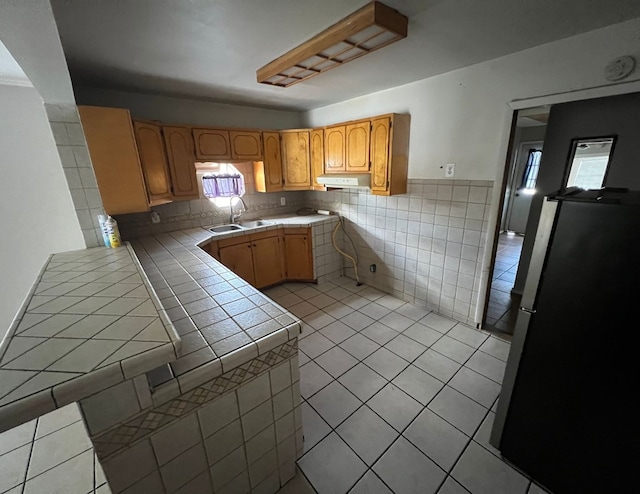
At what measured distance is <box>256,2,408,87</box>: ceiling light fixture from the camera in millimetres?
1316

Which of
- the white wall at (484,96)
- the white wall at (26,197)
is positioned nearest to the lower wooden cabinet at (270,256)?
the white wall at (26,197)

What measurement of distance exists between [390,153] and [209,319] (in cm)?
219

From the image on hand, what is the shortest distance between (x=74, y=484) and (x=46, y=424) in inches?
21.4

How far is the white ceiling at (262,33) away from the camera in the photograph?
1291 mm

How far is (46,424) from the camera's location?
1617mm

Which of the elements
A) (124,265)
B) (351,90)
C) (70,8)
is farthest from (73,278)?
(351,90)

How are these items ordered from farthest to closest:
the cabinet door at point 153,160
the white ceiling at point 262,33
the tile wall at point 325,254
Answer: the tile wall at point 325,254 < the cabinet door at point 153,160 < the white ceiling at point 262,33

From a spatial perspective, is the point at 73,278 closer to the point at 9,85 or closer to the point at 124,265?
the point at 124,265

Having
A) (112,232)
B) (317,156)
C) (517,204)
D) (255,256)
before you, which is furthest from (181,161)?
(517,204)

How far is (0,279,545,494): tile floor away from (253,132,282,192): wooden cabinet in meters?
1.89

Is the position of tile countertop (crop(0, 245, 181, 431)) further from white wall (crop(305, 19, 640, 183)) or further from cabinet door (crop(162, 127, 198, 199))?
white wall (crop(305, 19, 640, 183))

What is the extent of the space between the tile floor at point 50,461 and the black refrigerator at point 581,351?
2153 millimetres

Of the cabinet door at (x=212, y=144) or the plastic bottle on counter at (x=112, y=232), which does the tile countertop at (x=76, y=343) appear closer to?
the plastic bottle on counter at (x=112, y=232)

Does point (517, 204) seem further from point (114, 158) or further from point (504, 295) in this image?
point (114, 158)
